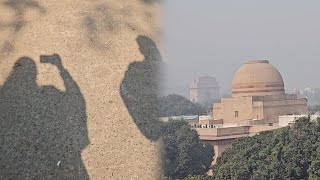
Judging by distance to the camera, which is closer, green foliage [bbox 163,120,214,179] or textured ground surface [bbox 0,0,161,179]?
textured ground surface [bbox 0,0,161,179]

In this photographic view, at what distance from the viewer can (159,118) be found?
3426 millimetres

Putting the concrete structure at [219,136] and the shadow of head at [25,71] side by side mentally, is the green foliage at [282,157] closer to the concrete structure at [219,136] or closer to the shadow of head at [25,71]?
the concrete structure at [219,136]

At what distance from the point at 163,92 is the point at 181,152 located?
9.88 metres

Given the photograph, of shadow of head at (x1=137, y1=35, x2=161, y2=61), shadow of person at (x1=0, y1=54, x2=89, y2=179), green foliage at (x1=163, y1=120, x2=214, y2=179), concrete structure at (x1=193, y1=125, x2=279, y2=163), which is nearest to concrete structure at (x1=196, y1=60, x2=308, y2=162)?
concrete structure at (x1=193, y1=125, x2=279, y2=163)

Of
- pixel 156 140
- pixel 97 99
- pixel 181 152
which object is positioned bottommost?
pixel 181 152

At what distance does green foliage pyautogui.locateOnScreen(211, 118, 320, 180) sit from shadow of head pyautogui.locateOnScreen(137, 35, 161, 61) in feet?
17.9

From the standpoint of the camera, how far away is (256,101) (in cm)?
1923

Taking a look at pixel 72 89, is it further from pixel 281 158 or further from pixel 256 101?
pixel 256 101

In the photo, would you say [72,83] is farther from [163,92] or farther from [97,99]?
[163,92]

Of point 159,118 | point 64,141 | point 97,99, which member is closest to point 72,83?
point 97,99

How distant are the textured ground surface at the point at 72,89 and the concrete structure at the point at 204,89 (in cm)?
6278

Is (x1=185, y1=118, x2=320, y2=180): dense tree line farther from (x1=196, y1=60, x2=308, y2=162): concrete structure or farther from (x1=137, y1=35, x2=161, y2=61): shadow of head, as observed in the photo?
(x1=196, y1=60, x2=308, y2=162): concrete structure

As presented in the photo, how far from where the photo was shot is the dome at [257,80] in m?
20.3

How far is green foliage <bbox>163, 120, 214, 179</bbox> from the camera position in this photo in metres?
12.7
